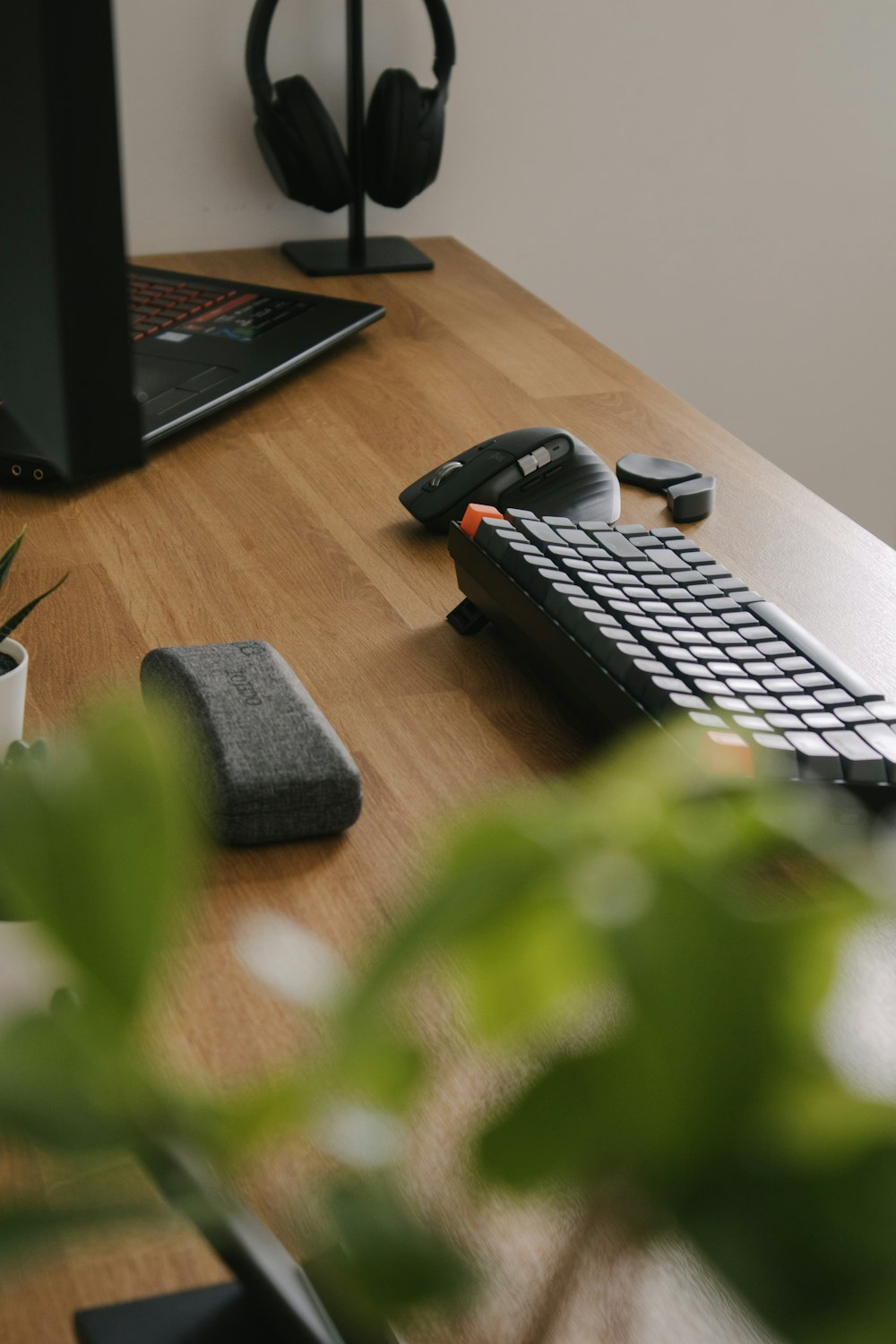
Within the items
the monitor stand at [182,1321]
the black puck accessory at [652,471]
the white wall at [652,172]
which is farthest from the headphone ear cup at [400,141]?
the monitor stand at [182,1321]

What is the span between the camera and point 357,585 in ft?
2.72

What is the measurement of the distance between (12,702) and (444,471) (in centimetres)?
41

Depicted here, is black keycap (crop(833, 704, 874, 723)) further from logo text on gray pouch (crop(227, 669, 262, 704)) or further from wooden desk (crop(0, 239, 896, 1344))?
logo text on gray pouch (crop(227, 669, 262, 704))

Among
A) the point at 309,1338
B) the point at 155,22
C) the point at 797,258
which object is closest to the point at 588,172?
the point at 797,258

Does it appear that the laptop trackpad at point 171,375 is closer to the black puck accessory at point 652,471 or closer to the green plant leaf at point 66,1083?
the black puck accessory at point 652,471

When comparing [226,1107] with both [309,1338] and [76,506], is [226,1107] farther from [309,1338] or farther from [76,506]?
[76,506]

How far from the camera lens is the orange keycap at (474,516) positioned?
2.56 ft

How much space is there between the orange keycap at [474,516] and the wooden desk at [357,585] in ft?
0.18

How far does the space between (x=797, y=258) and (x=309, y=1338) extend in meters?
1.78

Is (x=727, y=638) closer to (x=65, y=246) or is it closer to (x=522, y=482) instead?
(x=522, y=482)

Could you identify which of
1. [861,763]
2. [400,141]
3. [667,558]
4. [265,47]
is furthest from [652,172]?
[861,763]

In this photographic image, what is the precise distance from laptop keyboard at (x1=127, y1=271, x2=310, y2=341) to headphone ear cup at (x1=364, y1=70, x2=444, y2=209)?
0.26m

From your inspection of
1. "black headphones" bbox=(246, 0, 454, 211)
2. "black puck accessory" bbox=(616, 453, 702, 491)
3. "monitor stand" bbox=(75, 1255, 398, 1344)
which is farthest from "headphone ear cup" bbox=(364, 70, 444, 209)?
"monitor stand" bbox=(75, 1255, 398, 1344)

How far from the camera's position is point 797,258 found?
1814 millimetres
